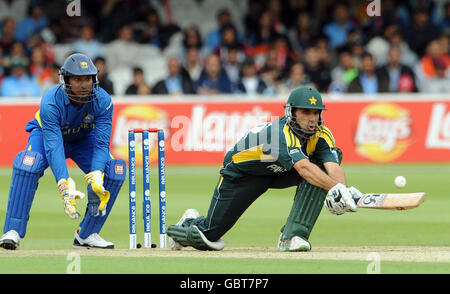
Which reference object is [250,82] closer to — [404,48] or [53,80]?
[404,48]

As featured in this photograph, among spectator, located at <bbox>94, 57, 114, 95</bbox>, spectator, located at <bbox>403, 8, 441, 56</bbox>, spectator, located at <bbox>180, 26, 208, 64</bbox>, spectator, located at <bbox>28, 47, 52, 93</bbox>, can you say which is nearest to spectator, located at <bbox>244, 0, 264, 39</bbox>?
spectator, located at <bbox>180, 26, 208, 64</bbox>

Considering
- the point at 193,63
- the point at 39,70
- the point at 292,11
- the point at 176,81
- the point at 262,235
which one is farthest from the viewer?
the point at 292,11

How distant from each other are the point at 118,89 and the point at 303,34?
395 cm

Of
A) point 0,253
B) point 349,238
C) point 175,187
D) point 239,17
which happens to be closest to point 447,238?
point 349,238

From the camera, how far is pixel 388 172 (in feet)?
52.7

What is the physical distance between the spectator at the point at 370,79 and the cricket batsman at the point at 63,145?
984 cm

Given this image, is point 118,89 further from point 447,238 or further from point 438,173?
point 447,238

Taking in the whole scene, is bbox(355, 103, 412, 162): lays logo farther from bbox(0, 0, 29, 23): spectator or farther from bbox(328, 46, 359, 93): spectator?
bbox(0, 0, 29, 23): spectator

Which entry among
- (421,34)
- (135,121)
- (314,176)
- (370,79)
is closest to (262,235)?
(314,176)

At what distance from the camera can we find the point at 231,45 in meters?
18.8

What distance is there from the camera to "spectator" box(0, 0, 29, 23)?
68.0 ft

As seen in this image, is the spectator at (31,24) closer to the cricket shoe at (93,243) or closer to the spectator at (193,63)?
the spectator at (193,63)

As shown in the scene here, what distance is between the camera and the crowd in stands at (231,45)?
17969 mm

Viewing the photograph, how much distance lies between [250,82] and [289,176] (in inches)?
381
